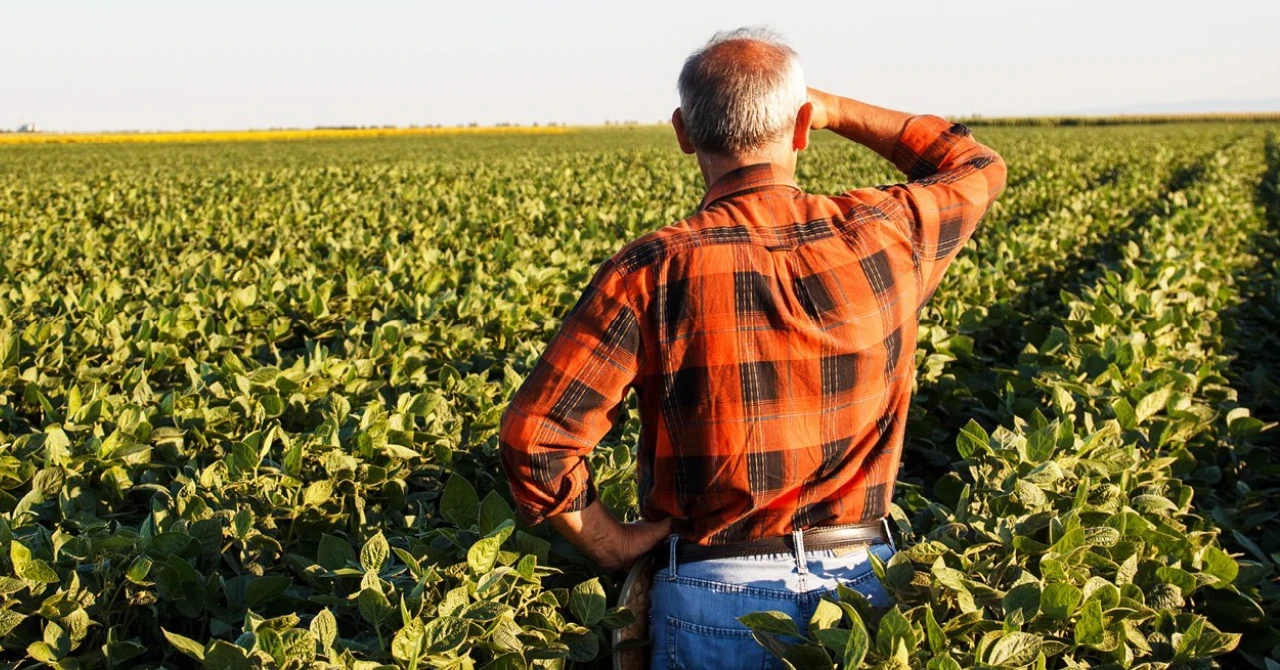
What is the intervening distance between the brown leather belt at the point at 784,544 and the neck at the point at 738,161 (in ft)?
2.41

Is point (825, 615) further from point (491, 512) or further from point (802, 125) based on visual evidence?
point (802, 125)

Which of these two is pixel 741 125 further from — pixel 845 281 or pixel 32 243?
pixel 32 243

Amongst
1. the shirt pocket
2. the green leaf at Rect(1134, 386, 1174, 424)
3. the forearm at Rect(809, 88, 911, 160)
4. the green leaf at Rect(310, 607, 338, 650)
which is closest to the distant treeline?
the green leaf at Rect(1134, 386, 1174, 424)

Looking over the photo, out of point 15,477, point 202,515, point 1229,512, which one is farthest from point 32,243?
point 1229,512

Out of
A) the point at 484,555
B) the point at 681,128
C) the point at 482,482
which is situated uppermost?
the point at 681,128

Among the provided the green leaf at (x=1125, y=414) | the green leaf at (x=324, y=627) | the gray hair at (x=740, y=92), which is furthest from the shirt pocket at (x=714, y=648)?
the green leaf at (x=1125, y=414)

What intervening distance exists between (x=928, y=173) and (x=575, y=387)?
45.9 inches

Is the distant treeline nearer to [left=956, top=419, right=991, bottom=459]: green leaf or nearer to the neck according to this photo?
A: [left=956, top=419, right=991, bottom=459]: green leaf

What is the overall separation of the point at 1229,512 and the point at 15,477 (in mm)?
4262

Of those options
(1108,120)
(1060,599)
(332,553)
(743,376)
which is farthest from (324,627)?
(1108,120)

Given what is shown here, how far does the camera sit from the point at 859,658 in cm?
166

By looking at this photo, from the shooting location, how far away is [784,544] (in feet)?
6.67

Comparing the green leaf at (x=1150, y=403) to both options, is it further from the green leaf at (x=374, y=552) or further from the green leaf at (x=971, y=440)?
the green leaf at (x=374, y=552)

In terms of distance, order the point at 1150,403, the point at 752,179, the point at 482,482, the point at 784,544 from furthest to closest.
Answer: the point at 1150,403 < the point at 482,482 < the point at 784,544 < the point at 752,179
